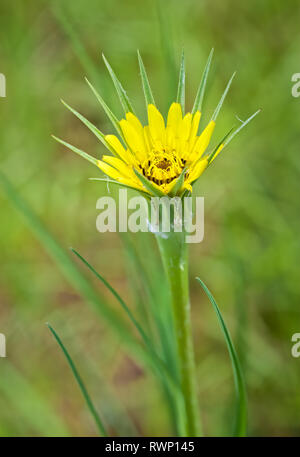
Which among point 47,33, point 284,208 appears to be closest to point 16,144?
point 47,33

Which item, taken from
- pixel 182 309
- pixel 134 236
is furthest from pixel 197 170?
pixel 134 236

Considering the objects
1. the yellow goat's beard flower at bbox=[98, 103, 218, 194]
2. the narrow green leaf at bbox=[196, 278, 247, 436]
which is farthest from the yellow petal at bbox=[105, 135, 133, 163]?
the narrow green leaf at bbox=[196, 278, 247, 436]

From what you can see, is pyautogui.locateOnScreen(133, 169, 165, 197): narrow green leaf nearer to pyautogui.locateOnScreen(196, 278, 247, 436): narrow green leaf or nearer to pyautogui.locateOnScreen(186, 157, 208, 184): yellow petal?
pyautogui.locateOnScreen(186, 157, 208, 184): yellow petal

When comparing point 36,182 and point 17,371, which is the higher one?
point 36,182

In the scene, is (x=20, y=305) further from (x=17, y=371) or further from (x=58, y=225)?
(x=58, y=225)
